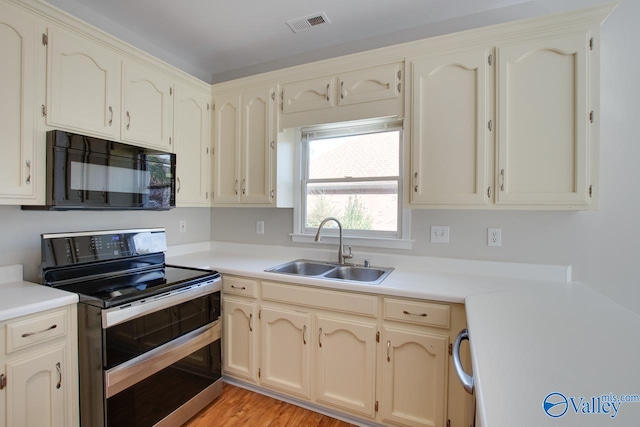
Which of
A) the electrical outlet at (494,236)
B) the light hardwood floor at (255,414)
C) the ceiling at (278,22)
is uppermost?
the ceiling at (278,22)

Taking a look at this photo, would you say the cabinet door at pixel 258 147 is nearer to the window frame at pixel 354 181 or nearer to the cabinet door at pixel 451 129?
the window frame at pixel 354 181

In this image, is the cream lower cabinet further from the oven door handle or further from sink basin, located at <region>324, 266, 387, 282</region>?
sink basin, located at <region>324, 266, 387, 282</region>

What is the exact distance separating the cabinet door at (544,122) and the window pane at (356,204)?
31.3 inches

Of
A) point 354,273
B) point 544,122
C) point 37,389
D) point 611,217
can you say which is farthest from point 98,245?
point 611,217

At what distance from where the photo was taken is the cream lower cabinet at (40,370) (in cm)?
128

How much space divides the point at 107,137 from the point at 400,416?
2365mm

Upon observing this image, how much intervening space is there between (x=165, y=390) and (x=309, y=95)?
2.07m

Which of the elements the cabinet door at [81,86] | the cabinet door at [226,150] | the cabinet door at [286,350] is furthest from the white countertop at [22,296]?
the cabinet door at [226,150]

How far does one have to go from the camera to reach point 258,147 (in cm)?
244

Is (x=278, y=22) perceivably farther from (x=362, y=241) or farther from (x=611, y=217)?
(x=611, y=217)

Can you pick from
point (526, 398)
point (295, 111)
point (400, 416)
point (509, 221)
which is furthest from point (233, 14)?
point (400, 416)

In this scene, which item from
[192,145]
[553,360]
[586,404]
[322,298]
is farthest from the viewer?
[192,145]

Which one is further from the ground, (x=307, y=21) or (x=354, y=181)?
(x=307, y=21)

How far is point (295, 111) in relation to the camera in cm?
227
